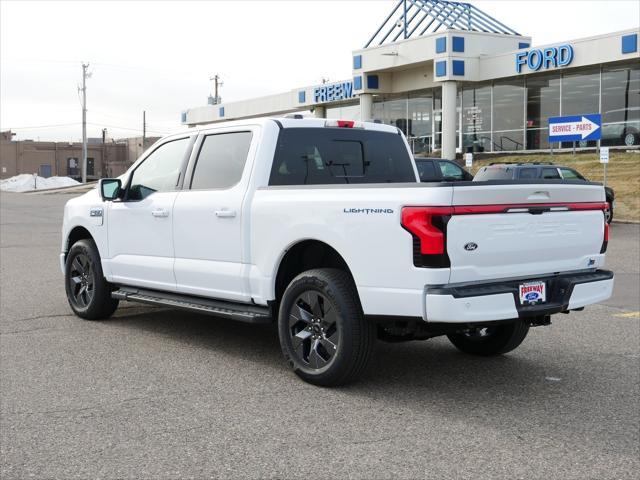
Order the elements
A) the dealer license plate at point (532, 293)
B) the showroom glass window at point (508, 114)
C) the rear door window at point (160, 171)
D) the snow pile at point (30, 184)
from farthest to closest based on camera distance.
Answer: the snow pile at point (30, 184)
the showroom glass window at point (508, 114)
the rear door window at point (160, 171)
the dealer license plate at point (532, 293)

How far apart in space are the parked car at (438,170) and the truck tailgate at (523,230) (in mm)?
13703

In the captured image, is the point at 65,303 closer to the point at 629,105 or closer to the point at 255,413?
the point at 255,413

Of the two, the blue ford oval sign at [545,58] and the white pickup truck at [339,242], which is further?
the blue ford oval sign at [545,58]

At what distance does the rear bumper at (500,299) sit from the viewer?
5164mm

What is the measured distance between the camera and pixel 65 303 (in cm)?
970

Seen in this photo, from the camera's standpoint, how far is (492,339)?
6.88 m

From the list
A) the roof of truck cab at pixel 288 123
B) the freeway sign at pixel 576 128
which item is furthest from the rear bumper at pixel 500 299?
the freeway sign at pixel 576 128

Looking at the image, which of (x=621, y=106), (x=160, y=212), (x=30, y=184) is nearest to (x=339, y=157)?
(x=160, y=212)

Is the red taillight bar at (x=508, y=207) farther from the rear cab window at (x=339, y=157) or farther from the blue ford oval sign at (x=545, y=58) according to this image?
the blue ford oval sign at (x=545, y=58)

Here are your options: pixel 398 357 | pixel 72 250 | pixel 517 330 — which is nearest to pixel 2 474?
pixel 398 357

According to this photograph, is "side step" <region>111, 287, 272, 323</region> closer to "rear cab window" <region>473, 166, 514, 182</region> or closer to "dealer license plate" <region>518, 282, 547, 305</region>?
"dealer license plate" <region>518, 282, 547, 305</region>

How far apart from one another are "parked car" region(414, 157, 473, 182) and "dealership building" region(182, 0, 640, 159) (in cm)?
1274

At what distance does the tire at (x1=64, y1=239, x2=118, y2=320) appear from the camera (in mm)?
8383

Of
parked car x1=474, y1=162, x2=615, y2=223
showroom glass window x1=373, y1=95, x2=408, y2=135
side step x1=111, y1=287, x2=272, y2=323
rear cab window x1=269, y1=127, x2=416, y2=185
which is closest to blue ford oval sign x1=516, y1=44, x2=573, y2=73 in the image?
showroom glass window x1=373, y1=95, x2=408, y2=135
